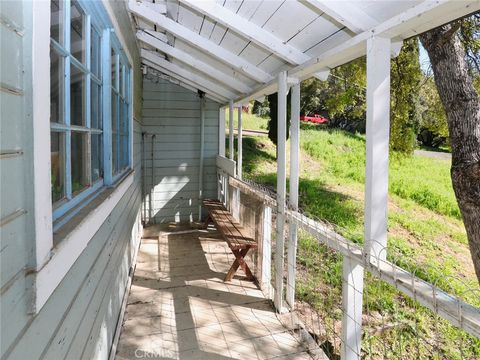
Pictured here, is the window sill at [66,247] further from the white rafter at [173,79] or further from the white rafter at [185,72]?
the white rafter at [173,79]

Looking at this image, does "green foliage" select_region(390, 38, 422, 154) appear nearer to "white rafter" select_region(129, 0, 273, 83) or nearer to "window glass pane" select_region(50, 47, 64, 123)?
"white rafter" select_region(129, 0, 273, 83)

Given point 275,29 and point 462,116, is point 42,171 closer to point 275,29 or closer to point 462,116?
point 275,29

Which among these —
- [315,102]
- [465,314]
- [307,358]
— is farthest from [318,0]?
[315,102]

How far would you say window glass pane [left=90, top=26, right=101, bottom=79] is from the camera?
1.89m

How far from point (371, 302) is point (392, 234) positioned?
2.96 meters

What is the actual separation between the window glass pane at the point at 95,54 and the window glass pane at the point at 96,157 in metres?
0.37

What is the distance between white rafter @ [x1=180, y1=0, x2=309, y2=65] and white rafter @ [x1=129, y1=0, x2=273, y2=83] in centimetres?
65

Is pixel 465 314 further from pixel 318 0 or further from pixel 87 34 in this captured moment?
pixel 87 34

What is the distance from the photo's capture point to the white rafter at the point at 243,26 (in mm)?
2357

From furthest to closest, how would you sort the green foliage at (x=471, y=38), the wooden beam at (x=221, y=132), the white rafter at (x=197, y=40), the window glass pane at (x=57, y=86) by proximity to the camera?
the wooden beam at (x=221, y=132) → the green foliage at (x=471, y=38) → the white rafter at (x=197, y=40) → the window glass pane at (x=57, y=86)

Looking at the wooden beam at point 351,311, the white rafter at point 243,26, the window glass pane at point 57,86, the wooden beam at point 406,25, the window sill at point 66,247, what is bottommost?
the wooden beam at point 351,311

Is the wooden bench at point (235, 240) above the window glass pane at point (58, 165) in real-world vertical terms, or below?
below

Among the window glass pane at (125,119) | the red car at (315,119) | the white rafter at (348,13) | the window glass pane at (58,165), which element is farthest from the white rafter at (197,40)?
the red car at (315,119)

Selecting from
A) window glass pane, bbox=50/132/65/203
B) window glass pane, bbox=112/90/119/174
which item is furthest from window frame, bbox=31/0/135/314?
window glass pane, bbox=112/90/119/174
